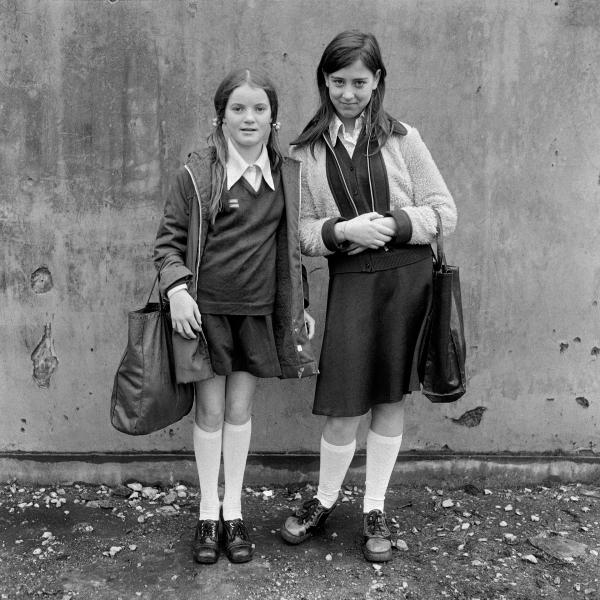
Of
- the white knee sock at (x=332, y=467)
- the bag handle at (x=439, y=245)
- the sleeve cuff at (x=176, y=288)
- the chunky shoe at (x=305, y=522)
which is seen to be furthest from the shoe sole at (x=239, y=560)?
the bag handle at (x=439, y=245)

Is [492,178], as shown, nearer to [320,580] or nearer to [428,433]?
[428,433]

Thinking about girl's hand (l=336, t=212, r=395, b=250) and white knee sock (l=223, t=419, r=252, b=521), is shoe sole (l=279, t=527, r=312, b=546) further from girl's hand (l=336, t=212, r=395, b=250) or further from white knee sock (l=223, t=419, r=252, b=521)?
girl's hand (l=336, t=212, r=395, b=250)

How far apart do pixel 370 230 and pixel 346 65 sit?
60 cm

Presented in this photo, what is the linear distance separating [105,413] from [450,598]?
70.8 inches

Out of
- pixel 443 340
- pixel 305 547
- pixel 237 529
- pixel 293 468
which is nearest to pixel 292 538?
pixel 305 547

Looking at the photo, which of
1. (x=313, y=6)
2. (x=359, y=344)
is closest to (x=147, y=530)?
(x=359, y=344)

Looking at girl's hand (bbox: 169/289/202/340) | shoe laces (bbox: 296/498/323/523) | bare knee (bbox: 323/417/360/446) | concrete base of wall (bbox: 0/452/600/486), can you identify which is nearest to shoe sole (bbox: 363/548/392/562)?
shoe laces (bbox: 296/498/323/523)

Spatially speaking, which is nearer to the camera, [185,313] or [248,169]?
[185,313]

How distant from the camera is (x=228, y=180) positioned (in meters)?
2.58

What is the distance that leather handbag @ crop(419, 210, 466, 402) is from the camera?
2.66 m

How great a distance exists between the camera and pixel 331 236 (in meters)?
2.61

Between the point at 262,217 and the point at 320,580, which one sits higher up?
the point at 262,217

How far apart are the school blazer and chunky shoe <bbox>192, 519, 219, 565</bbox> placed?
71 centimetres

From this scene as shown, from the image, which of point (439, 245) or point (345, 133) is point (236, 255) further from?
point (439, 245)
